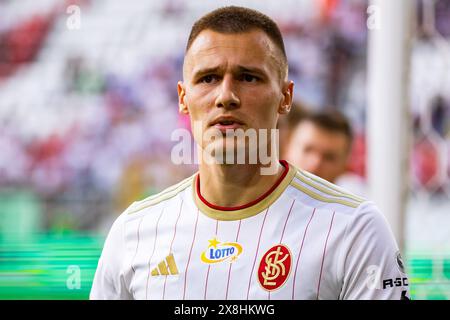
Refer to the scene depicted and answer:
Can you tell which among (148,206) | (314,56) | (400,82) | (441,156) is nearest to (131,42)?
(314,56)

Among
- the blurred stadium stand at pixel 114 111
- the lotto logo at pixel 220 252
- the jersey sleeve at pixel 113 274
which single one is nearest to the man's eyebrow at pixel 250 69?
the lotto logo at pixel 220 252

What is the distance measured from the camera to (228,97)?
1457mm

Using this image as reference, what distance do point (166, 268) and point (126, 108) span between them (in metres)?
2.87

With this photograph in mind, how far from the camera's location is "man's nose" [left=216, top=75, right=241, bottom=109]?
1457mm

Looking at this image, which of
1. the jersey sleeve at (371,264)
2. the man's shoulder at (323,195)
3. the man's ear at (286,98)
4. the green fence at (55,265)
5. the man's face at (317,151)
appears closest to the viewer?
the jersey sleeve at (371,264)

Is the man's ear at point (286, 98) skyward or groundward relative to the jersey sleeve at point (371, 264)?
skyward

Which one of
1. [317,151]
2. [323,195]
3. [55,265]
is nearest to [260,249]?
[323,195]

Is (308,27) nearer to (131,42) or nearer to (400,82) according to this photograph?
(131,42)

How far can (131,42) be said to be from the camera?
170 inches

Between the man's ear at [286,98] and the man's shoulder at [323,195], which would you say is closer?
the man's shoulder at [323,195]

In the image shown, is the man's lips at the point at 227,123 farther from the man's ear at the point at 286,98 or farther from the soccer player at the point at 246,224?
the man's ear at the point at 286,98

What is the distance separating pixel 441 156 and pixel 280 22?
1.16m

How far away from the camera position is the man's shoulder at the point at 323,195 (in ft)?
4.81

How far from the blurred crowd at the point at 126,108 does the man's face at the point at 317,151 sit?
583 millimetres
